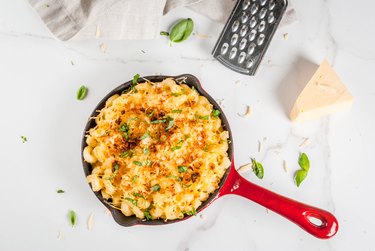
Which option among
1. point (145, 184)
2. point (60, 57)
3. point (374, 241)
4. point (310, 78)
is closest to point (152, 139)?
point (145, 184)

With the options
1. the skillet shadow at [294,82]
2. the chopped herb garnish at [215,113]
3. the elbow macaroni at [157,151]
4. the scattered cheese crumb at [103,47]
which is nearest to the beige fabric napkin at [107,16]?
the scattered cheese crumb at [103,47]

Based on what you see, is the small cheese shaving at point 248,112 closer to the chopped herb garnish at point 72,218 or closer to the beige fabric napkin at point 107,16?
the beige fabric napkin at point 107,16

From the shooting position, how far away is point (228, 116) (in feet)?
6.69

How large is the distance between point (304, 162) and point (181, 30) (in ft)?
2.22

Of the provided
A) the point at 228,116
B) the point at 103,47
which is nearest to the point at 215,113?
the point at 228,116

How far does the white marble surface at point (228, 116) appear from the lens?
6.62 ft

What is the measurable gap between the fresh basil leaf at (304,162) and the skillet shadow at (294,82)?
0.17 m

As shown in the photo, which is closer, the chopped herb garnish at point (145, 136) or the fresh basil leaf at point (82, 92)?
the chopped herb garnish at point (145, 136)

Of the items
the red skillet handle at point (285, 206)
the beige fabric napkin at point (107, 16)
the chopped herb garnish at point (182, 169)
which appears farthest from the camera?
the beige fabric napkin at point (107, 16)

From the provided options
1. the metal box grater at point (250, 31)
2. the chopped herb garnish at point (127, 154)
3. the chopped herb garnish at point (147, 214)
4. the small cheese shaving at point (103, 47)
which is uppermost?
the metal box grater at point (250, 31)

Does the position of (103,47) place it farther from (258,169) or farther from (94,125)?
(258,169)

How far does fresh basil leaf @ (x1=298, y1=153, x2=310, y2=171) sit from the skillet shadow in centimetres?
17

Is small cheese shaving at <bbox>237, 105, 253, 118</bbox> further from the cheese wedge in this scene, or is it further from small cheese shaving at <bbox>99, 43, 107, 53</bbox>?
small cheese shaving at <bbox>99, 43, 107, 53</bbox>

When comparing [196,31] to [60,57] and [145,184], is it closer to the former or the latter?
[60,57]
